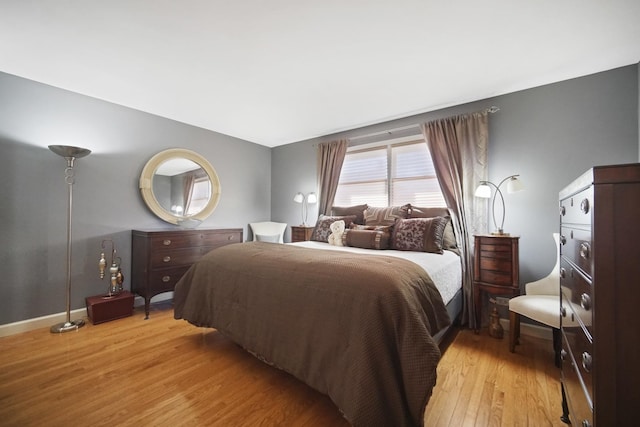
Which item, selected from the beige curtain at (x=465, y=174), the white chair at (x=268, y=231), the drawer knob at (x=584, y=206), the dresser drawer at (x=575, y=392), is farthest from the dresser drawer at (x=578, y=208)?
the white chair at (x=268, y=231)

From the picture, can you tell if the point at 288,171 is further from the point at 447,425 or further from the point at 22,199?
the point at 447,425

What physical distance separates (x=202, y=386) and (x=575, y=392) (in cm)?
195

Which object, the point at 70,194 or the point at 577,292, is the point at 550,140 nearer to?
the point at 577,292

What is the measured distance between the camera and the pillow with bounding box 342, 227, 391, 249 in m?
2.60

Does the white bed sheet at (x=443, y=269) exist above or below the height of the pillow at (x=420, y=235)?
below

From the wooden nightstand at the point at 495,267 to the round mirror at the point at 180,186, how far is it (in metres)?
3.56

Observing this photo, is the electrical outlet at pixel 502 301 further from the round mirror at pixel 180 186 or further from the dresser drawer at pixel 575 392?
the round mirror at pixel 180 186

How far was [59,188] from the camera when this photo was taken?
103 inches

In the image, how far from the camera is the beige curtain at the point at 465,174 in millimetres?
2600

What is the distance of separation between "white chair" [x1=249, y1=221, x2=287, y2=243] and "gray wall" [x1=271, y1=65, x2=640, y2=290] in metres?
3.24

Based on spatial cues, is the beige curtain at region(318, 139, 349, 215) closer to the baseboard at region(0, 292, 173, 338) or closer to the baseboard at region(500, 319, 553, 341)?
the baseboard at region(500, 319, 553, 341)

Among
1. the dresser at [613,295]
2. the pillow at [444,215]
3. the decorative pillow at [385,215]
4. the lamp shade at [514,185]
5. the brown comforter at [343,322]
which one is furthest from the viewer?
the decorative pillow at [385,215]

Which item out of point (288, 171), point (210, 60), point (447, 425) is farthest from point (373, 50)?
point (288, 171)

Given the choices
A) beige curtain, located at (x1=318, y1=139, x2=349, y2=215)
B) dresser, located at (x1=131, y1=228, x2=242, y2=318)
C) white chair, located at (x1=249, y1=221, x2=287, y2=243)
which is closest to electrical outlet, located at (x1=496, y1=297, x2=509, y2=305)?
beige curtain, located at (x1=318, y1=139, x2=349, y2=215)
